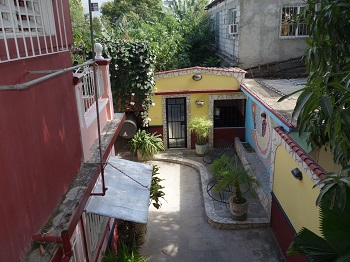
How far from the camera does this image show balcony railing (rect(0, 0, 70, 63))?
2.84m

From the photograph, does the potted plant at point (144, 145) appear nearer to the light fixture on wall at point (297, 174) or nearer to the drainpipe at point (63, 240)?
the light fixture on wall at point (297, 174)

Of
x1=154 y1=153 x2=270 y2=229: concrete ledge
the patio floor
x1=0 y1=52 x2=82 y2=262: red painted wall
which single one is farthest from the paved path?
x1=0 y1=52 x2=82 y2=262: red painted wall

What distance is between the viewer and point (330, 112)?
2.87 metres

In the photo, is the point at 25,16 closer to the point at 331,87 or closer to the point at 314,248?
the point at 331,87

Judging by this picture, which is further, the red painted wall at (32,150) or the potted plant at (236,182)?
the potted plant at (236,182)

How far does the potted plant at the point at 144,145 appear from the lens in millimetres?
13086

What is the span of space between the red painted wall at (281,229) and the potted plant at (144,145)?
19.6ft

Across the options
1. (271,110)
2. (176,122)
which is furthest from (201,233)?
(176,122)

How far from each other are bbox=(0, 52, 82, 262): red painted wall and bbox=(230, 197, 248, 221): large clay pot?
5.60 meters

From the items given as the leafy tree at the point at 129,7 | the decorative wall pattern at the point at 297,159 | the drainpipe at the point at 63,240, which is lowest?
the decorative wall pattern at the point at 297,159

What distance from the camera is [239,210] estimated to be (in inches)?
347

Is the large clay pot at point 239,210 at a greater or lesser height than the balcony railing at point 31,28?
lesser

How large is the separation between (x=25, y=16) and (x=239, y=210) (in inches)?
284

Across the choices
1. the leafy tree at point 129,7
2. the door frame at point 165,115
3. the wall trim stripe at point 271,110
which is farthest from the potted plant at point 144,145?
the leafy tree at point 129,7
